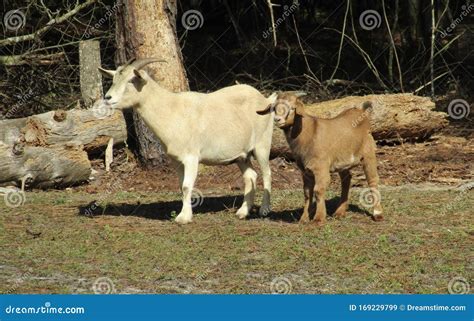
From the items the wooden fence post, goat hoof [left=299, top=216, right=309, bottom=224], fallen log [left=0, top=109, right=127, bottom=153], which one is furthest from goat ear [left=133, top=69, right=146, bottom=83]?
the wooden fence post

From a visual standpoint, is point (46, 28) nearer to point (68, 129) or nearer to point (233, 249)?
point (68, 129)

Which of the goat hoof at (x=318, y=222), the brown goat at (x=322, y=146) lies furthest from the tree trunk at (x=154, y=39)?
the goat hoof at (x=318, y=222)

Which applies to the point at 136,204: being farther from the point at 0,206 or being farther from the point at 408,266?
the point at 408,266

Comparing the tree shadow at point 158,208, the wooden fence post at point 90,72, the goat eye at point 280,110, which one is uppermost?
the goat eye at point 280,110

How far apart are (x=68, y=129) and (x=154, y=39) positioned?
1.66m

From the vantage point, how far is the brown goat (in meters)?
9.92

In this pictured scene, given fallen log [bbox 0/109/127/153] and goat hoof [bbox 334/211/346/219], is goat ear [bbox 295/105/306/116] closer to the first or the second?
goat hoof [bbox 334/211/346/219]

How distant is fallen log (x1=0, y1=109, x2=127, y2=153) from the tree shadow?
180 cm

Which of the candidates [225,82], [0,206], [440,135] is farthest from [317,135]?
[225,82]

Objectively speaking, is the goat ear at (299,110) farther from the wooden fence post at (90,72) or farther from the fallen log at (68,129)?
the wooden fence post at (90,72)

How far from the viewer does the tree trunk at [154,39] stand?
1359 centimetres

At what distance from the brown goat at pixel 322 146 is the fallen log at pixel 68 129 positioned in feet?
14.1

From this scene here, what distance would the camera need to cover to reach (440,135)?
15617 mm

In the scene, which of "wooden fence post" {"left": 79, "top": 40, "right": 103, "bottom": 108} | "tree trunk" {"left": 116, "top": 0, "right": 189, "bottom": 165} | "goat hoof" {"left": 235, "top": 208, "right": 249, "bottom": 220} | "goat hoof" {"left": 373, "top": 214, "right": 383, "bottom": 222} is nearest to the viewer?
"goat hoof" {"left": 373, "top": 214, "right": 383, "bottom": 222}
